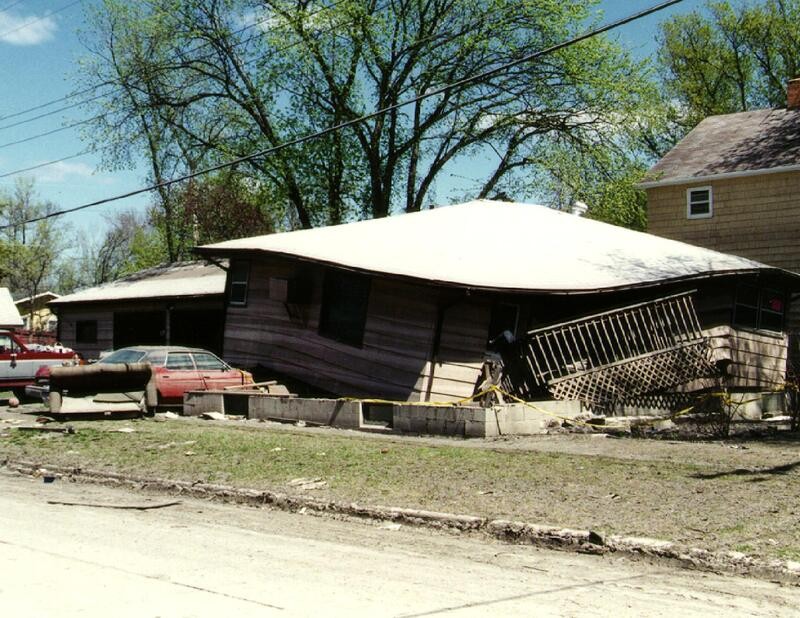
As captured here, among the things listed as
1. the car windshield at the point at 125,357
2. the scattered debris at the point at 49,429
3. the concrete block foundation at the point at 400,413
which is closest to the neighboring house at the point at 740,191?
the concrete block foundation at the point at 400,413

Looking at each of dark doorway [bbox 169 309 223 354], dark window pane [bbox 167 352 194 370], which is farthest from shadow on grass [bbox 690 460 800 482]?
dark doorway [bbox 169 309 223 354]

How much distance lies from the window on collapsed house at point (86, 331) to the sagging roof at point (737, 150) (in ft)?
72.4

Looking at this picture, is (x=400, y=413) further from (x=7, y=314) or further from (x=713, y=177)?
(x=7, y=314)

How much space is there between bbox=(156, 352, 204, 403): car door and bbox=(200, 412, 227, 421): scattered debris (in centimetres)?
149

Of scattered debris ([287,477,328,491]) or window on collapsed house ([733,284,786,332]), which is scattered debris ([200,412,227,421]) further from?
window on collapsed house ([733,284,786,332])

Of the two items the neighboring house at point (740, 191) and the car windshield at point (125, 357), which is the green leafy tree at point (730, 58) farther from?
the car windshield at point (125, 357)

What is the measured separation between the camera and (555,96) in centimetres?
3884

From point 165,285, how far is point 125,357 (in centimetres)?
1214

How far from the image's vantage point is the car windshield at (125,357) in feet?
67.9

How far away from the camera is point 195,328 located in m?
32.9

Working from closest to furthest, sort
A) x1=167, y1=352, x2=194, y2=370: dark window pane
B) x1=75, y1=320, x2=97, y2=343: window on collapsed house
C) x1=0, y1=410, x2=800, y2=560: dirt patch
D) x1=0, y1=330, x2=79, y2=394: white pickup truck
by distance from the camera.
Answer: x1=0, y1=410, x2=800, y2=560: dirt patch < x1=167, y1=352, x2=194, y2=370: dark window pane < x1=0, y1=330, x2=79, y2=394: white pickup truck < x1=75, y1=320, x2=97, y2=343: window on collapsed house

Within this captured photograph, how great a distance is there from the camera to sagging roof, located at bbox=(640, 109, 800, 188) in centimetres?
3136

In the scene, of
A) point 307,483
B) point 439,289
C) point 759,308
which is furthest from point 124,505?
point 759,308

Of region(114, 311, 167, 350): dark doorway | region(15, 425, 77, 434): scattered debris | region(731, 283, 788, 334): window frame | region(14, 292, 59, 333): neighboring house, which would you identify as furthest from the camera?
region(14, 292, 59, 333): neighboring house
